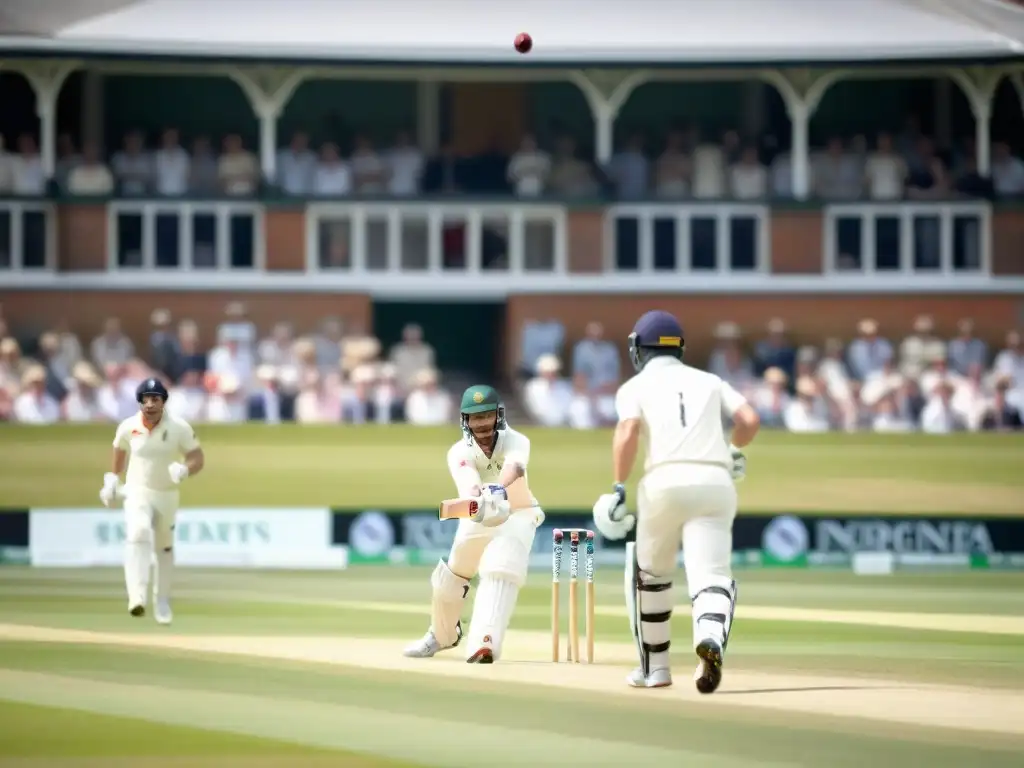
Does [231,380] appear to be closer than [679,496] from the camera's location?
No

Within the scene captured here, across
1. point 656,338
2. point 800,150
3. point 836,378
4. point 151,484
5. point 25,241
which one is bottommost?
point 151,484

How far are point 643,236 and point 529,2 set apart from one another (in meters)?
3.06

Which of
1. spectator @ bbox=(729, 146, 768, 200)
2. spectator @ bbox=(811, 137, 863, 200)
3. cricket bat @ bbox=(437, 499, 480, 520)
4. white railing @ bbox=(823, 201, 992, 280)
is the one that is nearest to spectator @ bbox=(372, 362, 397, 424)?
spectator @ bbox=(729, 146, 768, 200)

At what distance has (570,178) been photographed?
22.5m

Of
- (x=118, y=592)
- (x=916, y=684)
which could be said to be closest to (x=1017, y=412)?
(x=118, y=592)

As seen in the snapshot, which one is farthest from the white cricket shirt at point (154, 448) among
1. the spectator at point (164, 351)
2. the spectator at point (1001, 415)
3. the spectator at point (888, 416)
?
the spectator at point (1001, 415)

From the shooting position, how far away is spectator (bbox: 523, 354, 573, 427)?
19.9 metres

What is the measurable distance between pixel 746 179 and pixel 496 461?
537 inches

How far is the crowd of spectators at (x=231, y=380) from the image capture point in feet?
62.6

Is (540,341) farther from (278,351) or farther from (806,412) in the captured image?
(806,412)

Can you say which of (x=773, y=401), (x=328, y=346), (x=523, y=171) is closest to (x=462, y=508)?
(x=773, y=401)

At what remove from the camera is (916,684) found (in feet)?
29.7

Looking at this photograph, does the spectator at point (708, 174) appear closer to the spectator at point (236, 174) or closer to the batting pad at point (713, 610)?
the spectator at point (236, 174)

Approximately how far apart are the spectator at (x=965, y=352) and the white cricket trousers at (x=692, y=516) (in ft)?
43.3
